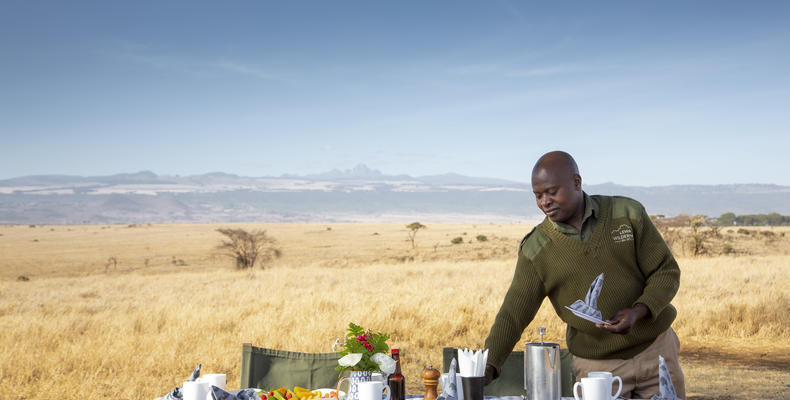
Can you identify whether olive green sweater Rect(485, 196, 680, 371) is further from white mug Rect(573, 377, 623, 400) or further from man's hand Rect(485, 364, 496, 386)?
white mug Rect(573, 377, 623, 400)

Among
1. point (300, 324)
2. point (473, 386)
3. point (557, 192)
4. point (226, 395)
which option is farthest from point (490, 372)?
point (300, 324)

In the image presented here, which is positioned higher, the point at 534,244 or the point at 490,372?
the point at 534,244

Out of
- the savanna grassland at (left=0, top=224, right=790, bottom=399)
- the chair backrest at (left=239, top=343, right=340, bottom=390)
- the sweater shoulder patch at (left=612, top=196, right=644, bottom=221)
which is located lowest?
the savanna grassland at (left=0, top=224, right=790, bottom=399)

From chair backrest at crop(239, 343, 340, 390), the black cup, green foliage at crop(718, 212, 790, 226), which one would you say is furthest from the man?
green foliage at crop(718, 212, 790, 226)

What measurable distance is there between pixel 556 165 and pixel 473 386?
101 cm

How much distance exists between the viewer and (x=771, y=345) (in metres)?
9.41

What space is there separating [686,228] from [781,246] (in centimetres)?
1032

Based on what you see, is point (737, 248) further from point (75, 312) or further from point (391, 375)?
point (391, 375)

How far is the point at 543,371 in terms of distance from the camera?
257 cm

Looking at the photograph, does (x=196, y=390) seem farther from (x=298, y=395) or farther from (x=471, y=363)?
(x=471, y=363)

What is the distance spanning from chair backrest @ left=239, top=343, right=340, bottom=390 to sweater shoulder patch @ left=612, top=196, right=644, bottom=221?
1.61 metres

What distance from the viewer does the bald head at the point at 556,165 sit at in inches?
117

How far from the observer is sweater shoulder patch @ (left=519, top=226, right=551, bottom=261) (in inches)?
125

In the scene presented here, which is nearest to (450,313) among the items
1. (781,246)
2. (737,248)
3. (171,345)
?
(171,345)
